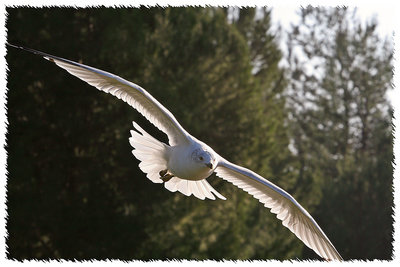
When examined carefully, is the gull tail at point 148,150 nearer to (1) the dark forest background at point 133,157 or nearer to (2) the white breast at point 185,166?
(2) the white breast at point 185,166

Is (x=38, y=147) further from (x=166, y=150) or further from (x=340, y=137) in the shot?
(x=340, y=137)

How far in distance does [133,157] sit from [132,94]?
802 centimetres

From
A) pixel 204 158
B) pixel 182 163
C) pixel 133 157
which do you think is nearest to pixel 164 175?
pixel 182 163

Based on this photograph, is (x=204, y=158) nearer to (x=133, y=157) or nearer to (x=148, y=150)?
(x=148, y=150)

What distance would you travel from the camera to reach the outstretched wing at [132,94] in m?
5.73

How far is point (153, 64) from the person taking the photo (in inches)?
576

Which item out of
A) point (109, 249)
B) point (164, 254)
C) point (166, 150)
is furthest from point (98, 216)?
point (166, 150)

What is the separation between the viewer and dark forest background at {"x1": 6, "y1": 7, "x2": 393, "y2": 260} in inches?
538

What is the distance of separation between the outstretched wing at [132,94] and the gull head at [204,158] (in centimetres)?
26

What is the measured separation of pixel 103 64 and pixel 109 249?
334 centimetres

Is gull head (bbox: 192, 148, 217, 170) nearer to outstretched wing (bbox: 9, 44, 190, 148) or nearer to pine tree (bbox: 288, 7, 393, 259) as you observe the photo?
outstretched wing (bbox: 9, 44, 190, 148)

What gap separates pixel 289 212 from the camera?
21.3 feet

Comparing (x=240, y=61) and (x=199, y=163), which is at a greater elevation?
(x=240, y=61)

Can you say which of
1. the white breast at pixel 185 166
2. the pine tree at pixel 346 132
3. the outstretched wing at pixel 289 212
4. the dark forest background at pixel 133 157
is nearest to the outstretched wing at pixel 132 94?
the white breast at pixel 185 166
